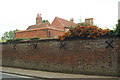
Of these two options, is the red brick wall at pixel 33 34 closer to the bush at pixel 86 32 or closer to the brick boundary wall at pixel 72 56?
the brick boundary wall at pixel 72 56

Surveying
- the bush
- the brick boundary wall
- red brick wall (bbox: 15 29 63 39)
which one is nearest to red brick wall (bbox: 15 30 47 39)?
red brick wall (bbox: 15 29 63 39)

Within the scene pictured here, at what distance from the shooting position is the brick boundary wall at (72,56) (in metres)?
9.90

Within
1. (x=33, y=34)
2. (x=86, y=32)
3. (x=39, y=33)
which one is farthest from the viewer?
(x=33, y=34)

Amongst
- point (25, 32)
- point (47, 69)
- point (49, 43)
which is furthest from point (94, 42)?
point (25, 32)

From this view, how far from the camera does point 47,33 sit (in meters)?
21.4

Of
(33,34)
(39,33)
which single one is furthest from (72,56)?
(33,34)

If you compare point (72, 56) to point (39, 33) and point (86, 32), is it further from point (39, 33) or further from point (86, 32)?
point (39, 33)

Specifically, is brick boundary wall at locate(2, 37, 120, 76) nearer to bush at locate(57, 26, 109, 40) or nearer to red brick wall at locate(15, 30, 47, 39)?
bush at locate(57, 26, 109, 40)

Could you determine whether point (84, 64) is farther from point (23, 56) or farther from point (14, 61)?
point (14, 61)

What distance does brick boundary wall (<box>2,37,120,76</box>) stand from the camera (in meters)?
9.90

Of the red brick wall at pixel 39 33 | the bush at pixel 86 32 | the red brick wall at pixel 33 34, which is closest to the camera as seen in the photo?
the bush at pixel 86 32

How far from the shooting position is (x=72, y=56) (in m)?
11.6

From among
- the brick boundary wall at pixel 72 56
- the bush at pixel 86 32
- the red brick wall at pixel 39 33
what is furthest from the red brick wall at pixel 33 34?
the bush at pixel 86 32

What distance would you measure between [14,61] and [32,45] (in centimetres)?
365
